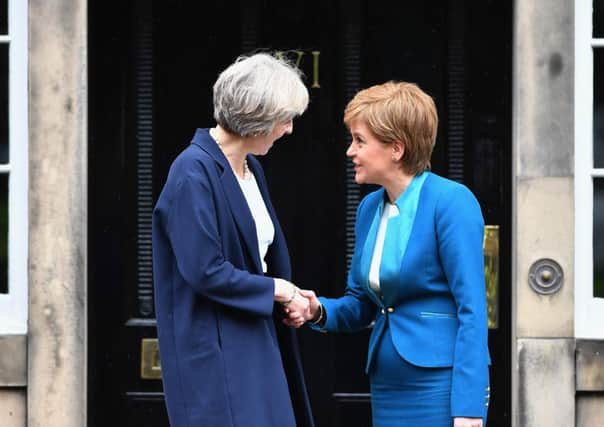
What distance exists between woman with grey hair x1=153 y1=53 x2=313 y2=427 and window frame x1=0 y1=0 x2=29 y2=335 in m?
1.48

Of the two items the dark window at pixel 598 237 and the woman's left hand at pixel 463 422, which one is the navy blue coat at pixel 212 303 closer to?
the woman's left hand at pixel 463 422

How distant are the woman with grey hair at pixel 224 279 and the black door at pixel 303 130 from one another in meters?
1.51

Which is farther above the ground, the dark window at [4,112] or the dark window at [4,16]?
the dark window at [4,16]

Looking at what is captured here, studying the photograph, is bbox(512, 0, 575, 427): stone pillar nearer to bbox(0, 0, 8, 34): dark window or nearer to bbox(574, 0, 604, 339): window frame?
bbox(574, 0, 604, 339): window frame

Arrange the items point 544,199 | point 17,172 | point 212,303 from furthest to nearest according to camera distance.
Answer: point 17,172 < point 544,199 < point 212,303

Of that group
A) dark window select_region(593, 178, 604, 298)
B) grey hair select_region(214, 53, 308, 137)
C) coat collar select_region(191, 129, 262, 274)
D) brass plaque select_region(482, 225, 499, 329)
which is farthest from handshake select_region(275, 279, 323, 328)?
dark window select_region(593, 178, 604, 298)

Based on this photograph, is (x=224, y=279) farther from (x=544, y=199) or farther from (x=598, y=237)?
(x=598, y=237)

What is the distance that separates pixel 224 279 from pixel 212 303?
0.14 m

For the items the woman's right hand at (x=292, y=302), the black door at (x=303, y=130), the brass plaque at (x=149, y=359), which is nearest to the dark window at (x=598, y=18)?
the black door at (x=303, y=130)

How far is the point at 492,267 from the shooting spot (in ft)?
16.9

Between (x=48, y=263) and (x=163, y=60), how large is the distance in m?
1.01

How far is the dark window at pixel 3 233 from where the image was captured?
498 centimetres

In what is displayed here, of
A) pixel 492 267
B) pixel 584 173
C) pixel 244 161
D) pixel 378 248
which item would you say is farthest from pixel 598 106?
pixel 244 161

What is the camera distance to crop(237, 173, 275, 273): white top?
12.3 ft
